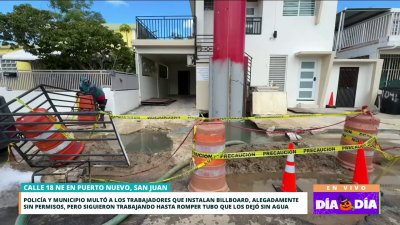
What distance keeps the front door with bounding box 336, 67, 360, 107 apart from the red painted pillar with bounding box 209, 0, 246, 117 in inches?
295

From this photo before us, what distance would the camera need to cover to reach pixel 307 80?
36.7 ft

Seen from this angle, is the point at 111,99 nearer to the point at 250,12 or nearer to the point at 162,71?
the point at 250,12

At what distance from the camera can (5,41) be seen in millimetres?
10609

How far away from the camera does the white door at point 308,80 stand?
11031 millimetres

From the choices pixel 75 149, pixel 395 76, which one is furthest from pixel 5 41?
pixel 395 76

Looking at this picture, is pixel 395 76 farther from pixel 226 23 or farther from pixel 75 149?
pixel 75 149

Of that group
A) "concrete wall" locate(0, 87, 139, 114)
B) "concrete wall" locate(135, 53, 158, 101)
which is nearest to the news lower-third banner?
"concrete wall" locate(0, 87, 139, 114)

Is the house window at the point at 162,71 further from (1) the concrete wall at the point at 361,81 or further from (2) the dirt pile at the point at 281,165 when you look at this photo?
(2) the dirt pile at the point at 281,165

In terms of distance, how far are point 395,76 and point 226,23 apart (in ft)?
36.7

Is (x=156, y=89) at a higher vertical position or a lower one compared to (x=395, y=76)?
lower

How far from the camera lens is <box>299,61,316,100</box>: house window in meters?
11.0

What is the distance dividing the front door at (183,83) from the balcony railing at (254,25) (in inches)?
359

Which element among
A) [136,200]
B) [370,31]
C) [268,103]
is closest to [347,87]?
[370,31]

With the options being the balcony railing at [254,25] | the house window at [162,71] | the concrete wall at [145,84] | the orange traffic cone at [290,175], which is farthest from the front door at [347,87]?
the house window at [162,71]
